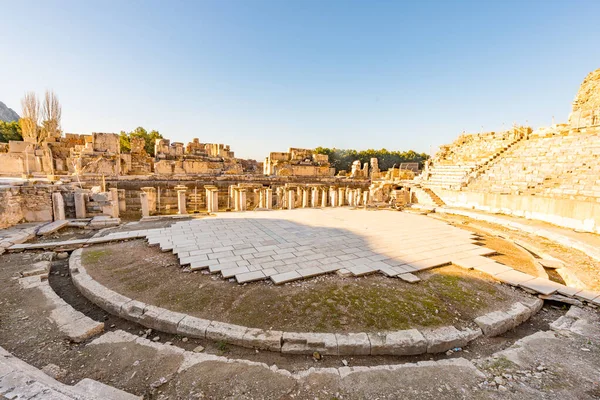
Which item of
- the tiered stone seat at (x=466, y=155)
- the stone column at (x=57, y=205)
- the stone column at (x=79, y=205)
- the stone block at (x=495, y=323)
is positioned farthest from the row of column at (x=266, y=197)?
the stone block at (x=495, y=323)

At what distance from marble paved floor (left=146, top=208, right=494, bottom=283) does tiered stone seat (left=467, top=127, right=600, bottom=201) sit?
5.78m

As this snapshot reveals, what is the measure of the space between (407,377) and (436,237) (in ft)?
17.4

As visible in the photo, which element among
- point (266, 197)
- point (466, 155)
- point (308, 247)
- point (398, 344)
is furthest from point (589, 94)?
point (398, 344)

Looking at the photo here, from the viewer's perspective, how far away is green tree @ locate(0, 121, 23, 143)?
84.4ft

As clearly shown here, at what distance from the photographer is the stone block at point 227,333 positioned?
2668 millimetres

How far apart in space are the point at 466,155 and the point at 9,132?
44.7 metres

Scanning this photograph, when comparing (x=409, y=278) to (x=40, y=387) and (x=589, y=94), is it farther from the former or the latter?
(x=589, y=94)

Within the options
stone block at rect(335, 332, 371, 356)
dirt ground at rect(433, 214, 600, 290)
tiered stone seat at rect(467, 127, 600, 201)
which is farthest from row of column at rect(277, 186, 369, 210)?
stone block at rect(335, 332, 371, 356)

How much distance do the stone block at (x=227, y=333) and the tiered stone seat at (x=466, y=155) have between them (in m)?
14.7

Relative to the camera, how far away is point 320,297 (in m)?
3.50

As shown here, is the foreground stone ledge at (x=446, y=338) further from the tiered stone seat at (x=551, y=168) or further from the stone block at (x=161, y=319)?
the tiered stone seat at (x=551, y=168)

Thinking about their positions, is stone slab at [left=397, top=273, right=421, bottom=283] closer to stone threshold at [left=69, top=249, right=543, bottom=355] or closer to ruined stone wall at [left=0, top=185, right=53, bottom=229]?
stone threshold at [left=69, top=249, right=543, bottom=355]

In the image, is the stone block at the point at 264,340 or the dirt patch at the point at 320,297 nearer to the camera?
the stone block at the point at 264,340

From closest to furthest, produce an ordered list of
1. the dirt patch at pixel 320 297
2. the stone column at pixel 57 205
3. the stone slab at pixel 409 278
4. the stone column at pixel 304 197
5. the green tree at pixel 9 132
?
1. the dirt patch at pixel 320 297
2. the stone slab at pixel 409 278
3. the stone column at pixel 57 205
4. the stone column at pixel 304 197
5. the green tree at pixel 9 132
